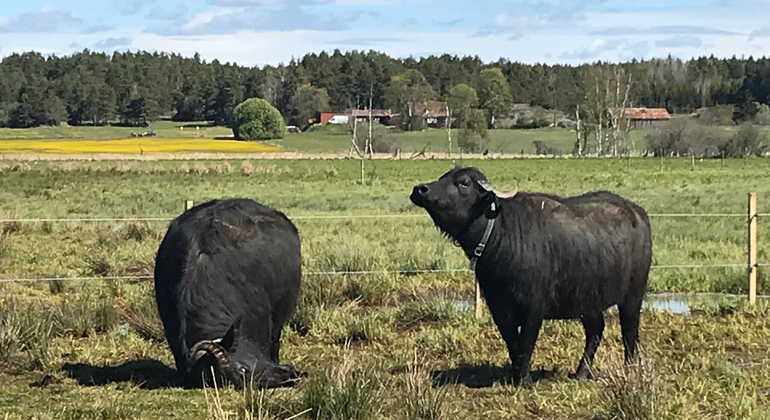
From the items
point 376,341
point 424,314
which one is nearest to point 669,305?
point 424,314

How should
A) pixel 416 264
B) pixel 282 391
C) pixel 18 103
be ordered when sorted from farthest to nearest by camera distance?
pixel 18 103
pixel 416 264
pixel 282 391

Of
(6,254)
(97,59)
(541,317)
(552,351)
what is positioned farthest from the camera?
(97,59)

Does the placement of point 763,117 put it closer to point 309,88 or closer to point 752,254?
point 309,88

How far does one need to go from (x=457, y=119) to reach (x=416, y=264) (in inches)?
3817

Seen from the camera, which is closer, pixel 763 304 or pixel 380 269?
pixel 763 304

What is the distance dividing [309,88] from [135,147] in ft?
189

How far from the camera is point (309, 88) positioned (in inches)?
4943

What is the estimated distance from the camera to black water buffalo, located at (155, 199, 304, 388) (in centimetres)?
724

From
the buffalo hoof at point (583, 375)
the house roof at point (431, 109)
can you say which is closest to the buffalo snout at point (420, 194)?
the buffalo hoof at point (583, 375)

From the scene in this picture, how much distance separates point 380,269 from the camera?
14.0 metres

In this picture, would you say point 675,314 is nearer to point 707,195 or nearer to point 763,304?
point 763,304

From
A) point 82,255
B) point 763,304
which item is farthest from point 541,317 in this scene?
point 82,255

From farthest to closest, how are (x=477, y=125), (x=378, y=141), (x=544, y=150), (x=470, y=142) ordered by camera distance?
(x=477, y=125), (x=470, y=142), (x=544, y=150), (x=378, y=141)

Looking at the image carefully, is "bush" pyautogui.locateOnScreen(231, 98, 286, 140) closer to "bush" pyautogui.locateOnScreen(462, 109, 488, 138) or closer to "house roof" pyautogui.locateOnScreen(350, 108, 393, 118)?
"bush" pyautogui.locateOnScreen(462, 109, 488, 138)
